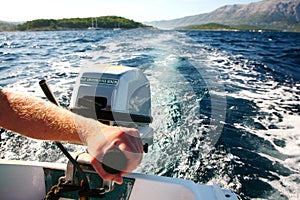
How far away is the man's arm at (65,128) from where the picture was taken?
0.65 m

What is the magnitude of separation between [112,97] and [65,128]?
1.37m

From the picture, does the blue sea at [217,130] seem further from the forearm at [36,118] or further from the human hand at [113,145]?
the human hand at [113,145]

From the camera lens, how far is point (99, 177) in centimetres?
132

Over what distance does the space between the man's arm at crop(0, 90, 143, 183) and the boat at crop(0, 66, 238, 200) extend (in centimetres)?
13

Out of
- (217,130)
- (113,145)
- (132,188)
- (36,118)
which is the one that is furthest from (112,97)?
(217,130)

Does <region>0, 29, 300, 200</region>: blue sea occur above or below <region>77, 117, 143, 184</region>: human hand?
below

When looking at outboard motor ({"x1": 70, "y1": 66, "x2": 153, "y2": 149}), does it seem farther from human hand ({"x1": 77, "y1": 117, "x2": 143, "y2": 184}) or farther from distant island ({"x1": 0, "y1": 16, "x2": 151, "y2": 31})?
distant island ({"x1": 0, "y1": 16, "x2": 151, "y2": 31})

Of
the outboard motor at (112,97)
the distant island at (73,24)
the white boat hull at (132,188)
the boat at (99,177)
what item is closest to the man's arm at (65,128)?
the boat at (99,177)

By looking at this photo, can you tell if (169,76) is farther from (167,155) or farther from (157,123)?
(167,155)

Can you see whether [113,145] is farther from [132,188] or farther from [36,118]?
[132,188]

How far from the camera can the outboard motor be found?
204 centimetres

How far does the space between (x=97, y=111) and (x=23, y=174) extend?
0.70 metres

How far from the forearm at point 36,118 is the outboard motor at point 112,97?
1.06 m

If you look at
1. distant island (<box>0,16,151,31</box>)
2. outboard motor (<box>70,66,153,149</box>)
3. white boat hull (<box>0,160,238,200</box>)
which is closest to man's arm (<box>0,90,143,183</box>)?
white boat hull (<box>0,160,238,200</box>)
